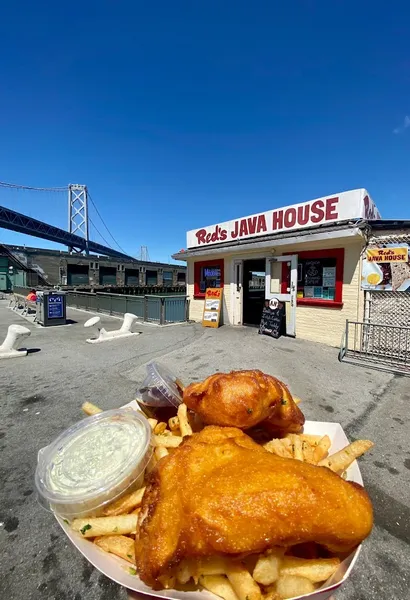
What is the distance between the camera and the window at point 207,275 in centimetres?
1099

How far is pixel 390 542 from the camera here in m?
1.88

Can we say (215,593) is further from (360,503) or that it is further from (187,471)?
(360,503)

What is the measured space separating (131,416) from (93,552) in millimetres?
701

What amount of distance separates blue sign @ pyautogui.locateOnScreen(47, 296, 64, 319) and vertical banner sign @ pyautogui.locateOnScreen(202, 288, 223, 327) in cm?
588

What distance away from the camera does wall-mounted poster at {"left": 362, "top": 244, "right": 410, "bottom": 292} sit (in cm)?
627

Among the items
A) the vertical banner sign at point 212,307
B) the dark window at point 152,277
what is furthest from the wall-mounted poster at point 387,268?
the dark window at point 152,277

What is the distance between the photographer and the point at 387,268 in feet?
21.5

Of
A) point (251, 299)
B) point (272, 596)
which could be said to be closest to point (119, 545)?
point (272, 596)

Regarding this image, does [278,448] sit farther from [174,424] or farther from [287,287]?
[287,287]

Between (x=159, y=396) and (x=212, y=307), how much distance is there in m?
8.53

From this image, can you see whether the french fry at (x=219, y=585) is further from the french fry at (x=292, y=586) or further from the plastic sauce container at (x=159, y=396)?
the plastic sauce container at (x=159, y=396)

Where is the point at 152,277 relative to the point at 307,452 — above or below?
above

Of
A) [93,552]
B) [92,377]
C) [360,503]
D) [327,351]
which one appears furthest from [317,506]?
[327,351]

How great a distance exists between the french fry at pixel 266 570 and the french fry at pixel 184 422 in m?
0.73
